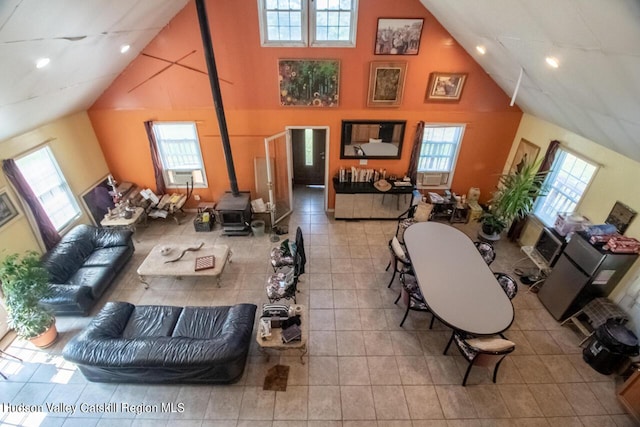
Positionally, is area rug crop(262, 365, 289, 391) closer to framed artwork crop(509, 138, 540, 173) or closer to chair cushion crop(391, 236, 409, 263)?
chair cushion crop(391, 236, 409, 263)

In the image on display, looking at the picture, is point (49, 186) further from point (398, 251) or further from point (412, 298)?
point (412, 298)

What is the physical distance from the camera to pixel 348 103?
6.08m

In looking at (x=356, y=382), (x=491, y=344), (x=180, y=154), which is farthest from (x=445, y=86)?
(x=180, y=154)

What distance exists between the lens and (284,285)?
4.60 metres

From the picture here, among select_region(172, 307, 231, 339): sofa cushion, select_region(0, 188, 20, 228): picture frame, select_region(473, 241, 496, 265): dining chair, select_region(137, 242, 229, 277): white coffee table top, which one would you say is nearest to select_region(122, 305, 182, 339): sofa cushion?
select_region(172, 307, 231, 339): sofa cushion

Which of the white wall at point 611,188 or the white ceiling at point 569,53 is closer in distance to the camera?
the white ceiling at point 569,53

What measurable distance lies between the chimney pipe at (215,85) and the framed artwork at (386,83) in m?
2.83

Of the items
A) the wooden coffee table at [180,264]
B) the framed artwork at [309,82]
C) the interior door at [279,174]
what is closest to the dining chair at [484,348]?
the wooden coffee table at [180,264]

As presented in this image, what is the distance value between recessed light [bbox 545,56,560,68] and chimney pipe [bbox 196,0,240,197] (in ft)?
15.7

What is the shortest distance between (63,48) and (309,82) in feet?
12.0

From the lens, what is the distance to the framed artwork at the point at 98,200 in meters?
6.03

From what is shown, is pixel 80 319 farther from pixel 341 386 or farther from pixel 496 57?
pixel 496 57

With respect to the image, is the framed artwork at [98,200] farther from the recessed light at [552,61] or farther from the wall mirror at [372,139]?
the recessed light at [552,61]

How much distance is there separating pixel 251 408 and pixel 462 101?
635cm
